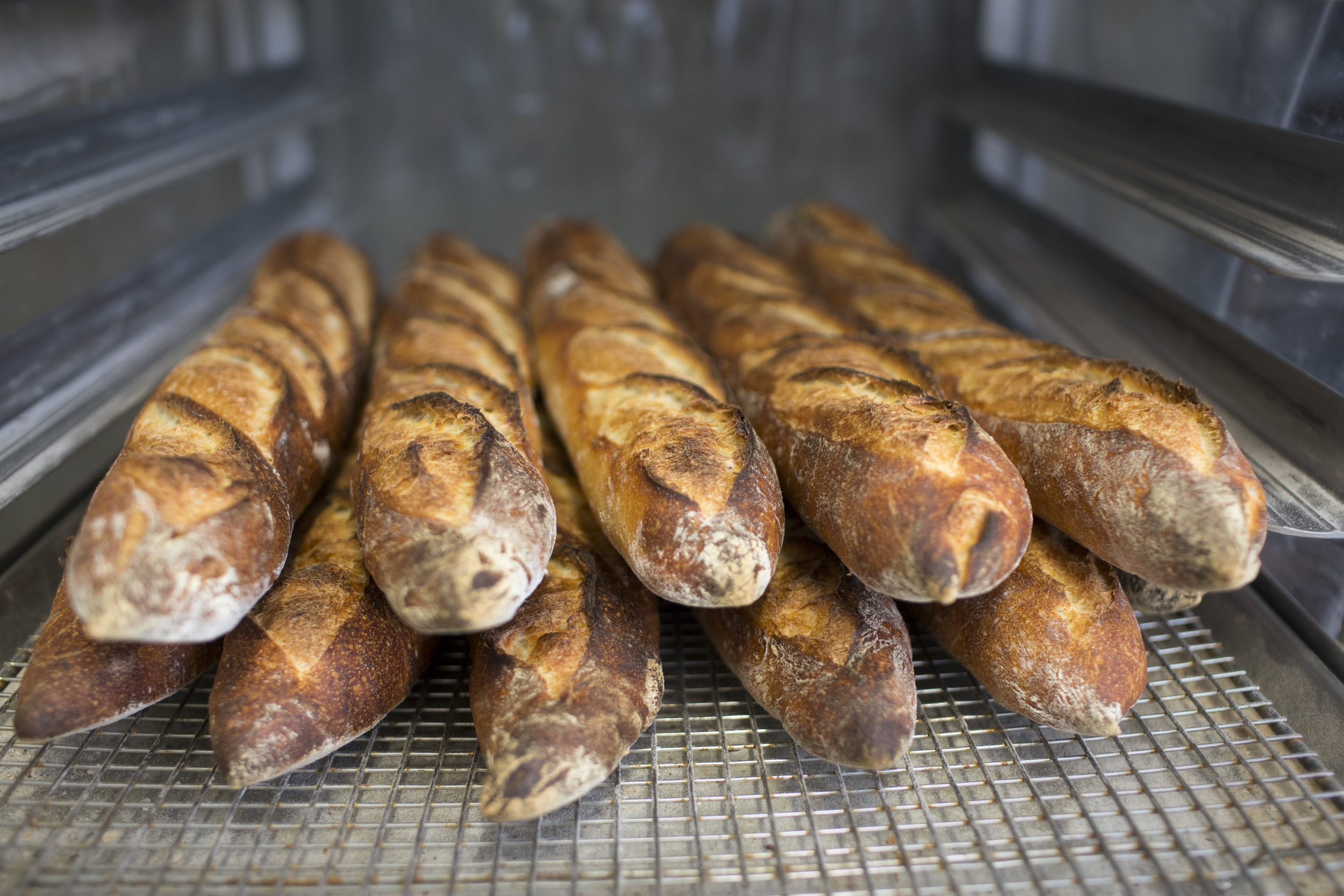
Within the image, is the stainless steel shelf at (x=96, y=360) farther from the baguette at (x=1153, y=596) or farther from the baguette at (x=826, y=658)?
the baguette at (x=1153, y=596)

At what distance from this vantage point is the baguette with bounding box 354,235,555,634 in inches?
57.7

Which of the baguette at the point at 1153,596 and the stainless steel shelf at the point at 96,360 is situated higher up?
the stainless steel shelf at the point at 96,360

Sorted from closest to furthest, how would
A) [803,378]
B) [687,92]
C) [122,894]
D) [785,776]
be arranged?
[122,894] → [785,776] → [803,378] → [687,92]

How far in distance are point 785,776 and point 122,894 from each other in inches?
45.5

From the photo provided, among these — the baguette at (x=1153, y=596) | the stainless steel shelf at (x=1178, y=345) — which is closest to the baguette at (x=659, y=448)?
the baguette at (x=1153, y=596)

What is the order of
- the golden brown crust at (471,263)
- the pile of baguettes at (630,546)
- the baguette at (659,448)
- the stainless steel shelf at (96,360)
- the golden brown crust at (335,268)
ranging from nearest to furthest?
the pile of baguettes at (630,546), the baguette at (659,448), the stainless steel shelf at (96,360), the golden brown crust at (335,268), the golden brown crust at (471,263)

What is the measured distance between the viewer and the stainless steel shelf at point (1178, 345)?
180 centimetres

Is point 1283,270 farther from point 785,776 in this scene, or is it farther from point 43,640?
point 43,640

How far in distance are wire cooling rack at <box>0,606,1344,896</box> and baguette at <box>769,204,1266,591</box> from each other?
0.40 meters

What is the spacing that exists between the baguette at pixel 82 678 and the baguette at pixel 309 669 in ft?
0.38

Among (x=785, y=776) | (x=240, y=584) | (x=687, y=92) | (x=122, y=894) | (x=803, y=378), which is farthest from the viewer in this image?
(x=687, y=92)

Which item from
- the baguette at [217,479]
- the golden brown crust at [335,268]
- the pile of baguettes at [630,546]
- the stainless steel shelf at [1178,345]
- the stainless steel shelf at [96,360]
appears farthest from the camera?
the golden brown crust at [335,268]

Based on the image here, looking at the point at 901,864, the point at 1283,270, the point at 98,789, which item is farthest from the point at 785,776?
the point at 1283,270

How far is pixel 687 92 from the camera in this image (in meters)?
3.91
